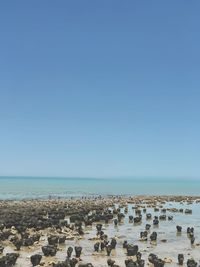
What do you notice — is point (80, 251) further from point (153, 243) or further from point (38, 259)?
point (153, 243)

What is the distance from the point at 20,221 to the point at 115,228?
9.25m

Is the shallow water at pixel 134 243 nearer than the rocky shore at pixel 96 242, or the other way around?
the rocky shore at pixel 96 242

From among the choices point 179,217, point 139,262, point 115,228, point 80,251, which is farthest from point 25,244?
point 179,217

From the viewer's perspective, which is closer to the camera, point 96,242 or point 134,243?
point 96,242

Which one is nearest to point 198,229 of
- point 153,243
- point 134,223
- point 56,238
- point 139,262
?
point 134,223

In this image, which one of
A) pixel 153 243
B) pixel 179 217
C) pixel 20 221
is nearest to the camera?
pixel 153 243

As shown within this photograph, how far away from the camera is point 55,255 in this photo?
30.0 m

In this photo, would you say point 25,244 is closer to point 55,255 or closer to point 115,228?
point 55,255

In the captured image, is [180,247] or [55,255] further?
[180,247]

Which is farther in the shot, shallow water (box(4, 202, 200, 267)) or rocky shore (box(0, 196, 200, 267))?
shallow water (box(4, 202, 200, 267))

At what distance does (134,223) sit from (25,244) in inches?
697

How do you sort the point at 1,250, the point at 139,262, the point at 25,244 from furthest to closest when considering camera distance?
the point at 25,244 → the point at 1,250 → the point at 139,262

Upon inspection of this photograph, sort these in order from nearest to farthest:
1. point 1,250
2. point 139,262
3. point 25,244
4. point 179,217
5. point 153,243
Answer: point 139,262 → point 1,250 → point 25,244 → point 153,243 → point 179,217

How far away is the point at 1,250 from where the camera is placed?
2969 cm
